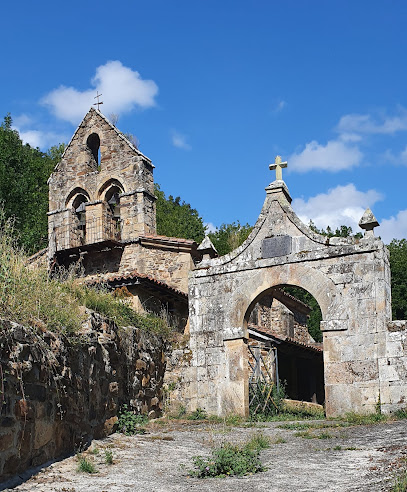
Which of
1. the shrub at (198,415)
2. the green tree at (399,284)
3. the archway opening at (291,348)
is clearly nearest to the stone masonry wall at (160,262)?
the archway opening at (291,348)

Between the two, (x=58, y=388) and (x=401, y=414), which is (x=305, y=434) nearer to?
(x=401, y=414)

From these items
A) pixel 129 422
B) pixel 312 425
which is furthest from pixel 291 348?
pixel 129 422

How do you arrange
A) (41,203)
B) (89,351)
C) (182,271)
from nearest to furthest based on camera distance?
(89,351), (182,271), (41,203)

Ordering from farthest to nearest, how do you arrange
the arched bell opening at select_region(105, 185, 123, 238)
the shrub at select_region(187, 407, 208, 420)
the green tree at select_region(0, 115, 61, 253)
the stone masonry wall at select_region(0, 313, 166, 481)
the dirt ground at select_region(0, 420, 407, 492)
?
the green tree at select_region(0, 115, 61, 253), the arched bell opening at select_region(105, 185, 123, 238), the shrub at select_region(187, 407, 208, 420), the dirt ground at select_region(0, 420, 407, 492), the stone masonry wall at select_region(0, 313, 166, 481)

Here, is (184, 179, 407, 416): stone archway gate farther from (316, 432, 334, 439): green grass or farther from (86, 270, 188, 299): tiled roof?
(316, 432, 334, 439): green grass

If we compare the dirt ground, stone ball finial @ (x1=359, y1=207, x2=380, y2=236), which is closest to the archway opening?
stone ball finial @ (x1=359, y1=207, x2=380, y2=236)

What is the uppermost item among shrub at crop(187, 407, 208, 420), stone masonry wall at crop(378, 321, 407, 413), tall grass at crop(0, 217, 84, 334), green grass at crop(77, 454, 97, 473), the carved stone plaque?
the carved stone plaque

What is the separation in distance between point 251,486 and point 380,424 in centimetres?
555

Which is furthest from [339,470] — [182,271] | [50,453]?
[182,271]

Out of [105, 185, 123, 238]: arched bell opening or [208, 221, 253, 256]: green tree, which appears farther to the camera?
[208, 221, 253, 256]: green tree

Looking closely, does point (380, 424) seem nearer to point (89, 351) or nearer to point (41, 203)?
point (89, 351)

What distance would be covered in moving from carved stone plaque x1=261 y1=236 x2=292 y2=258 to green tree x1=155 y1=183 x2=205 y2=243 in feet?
70.9

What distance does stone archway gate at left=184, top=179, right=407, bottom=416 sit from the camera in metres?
14.3

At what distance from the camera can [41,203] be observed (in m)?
33.1
